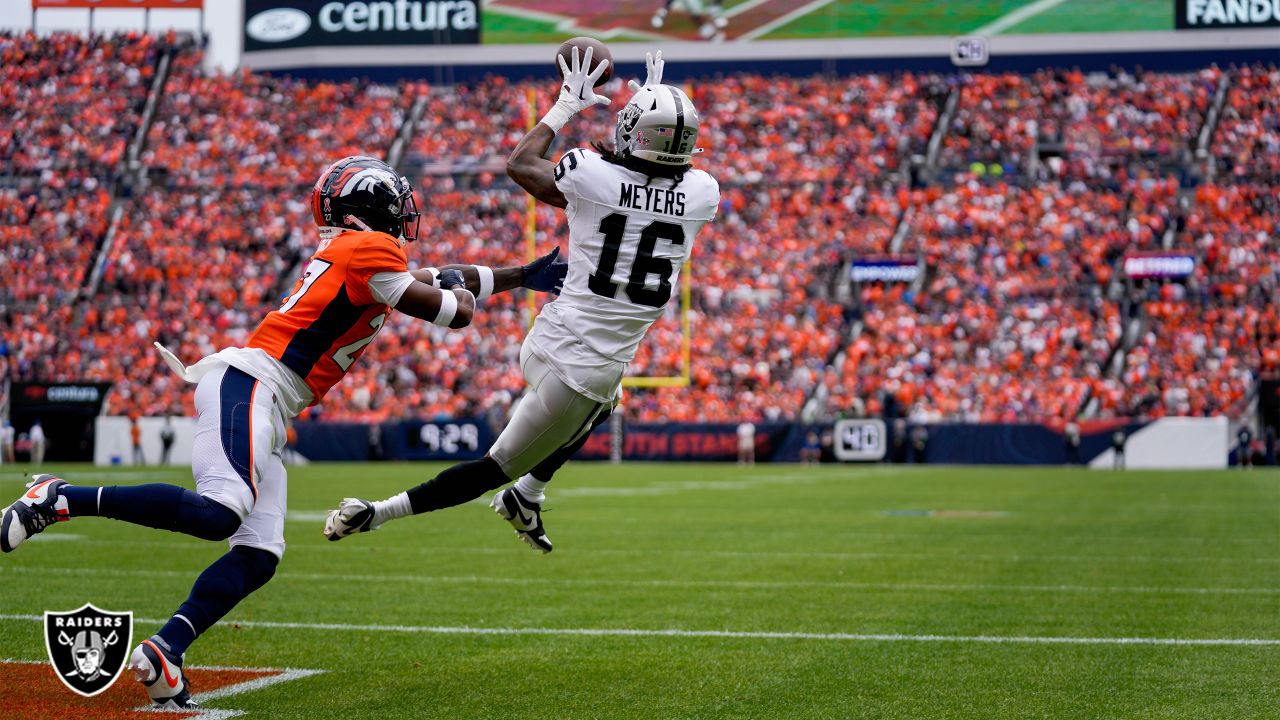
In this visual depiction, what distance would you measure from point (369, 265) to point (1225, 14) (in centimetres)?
3342

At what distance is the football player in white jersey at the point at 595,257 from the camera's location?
5.68 metres

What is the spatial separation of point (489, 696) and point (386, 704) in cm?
41

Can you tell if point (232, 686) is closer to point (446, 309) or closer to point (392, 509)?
point (392, 509)

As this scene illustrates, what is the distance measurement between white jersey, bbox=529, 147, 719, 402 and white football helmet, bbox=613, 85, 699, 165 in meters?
0.10

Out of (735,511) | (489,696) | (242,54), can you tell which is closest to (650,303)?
(489,696)

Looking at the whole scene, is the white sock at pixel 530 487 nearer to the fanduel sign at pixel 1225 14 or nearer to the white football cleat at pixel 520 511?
the white football cleat at pixel 520 511

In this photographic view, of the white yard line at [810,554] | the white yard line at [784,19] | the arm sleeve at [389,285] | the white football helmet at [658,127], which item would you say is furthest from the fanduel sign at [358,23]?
the arm sleeve at [389,285]

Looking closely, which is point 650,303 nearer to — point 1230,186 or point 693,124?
point 693,124

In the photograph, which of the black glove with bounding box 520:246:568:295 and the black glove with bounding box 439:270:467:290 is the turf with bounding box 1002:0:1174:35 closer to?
the black glove with bounding box 520:246:568:295

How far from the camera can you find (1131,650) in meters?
6.71

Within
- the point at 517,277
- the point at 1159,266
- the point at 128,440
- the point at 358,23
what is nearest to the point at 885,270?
the point at 1159,266

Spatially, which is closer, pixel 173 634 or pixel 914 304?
pixel 173 634

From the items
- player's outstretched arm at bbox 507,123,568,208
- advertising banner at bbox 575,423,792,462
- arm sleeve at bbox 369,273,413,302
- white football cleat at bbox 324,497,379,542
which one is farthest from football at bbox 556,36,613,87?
advertising banner at bbox 575,423,792,462

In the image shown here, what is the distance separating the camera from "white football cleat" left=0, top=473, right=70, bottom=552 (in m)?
4.86
